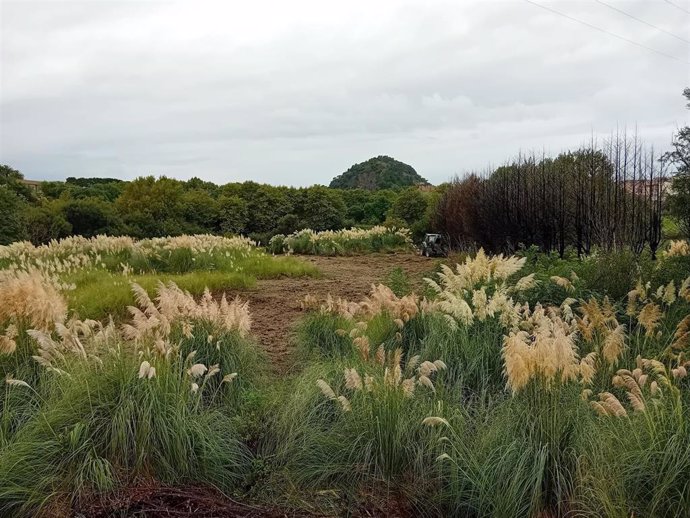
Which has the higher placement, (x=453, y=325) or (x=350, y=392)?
(x=453, y=325)

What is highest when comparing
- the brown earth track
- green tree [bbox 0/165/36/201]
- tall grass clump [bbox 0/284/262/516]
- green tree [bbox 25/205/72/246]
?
green tree [bbox 0/165/36/201]

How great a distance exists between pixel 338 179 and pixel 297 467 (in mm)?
55628

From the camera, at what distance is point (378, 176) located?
2186 inches

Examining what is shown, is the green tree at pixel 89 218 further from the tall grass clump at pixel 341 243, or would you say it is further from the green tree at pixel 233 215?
the green tree at pixel 233 215

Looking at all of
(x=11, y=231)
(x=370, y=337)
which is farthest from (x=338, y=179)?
(x=370, y=337)

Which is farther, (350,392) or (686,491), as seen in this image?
(350,392)

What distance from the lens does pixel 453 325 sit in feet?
15.6

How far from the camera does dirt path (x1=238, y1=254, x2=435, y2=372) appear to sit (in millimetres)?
6566

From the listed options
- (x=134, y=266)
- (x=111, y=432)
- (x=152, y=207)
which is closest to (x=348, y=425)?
(x=111, y=432)

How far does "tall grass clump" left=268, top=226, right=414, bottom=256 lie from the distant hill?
28356 millimetres

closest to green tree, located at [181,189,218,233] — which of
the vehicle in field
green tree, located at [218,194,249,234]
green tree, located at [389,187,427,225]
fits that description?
green tree, located at [218,194,249,234]

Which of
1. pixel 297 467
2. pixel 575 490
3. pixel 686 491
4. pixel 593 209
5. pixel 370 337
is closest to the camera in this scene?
pixel 686 491

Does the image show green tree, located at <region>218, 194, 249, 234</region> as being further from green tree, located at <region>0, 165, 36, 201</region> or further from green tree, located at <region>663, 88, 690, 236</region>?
green tree, located at <region>663, 88, 690, 236</region>

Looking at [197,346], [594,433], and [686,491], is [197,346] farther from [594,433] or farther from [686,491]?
[686,491]
